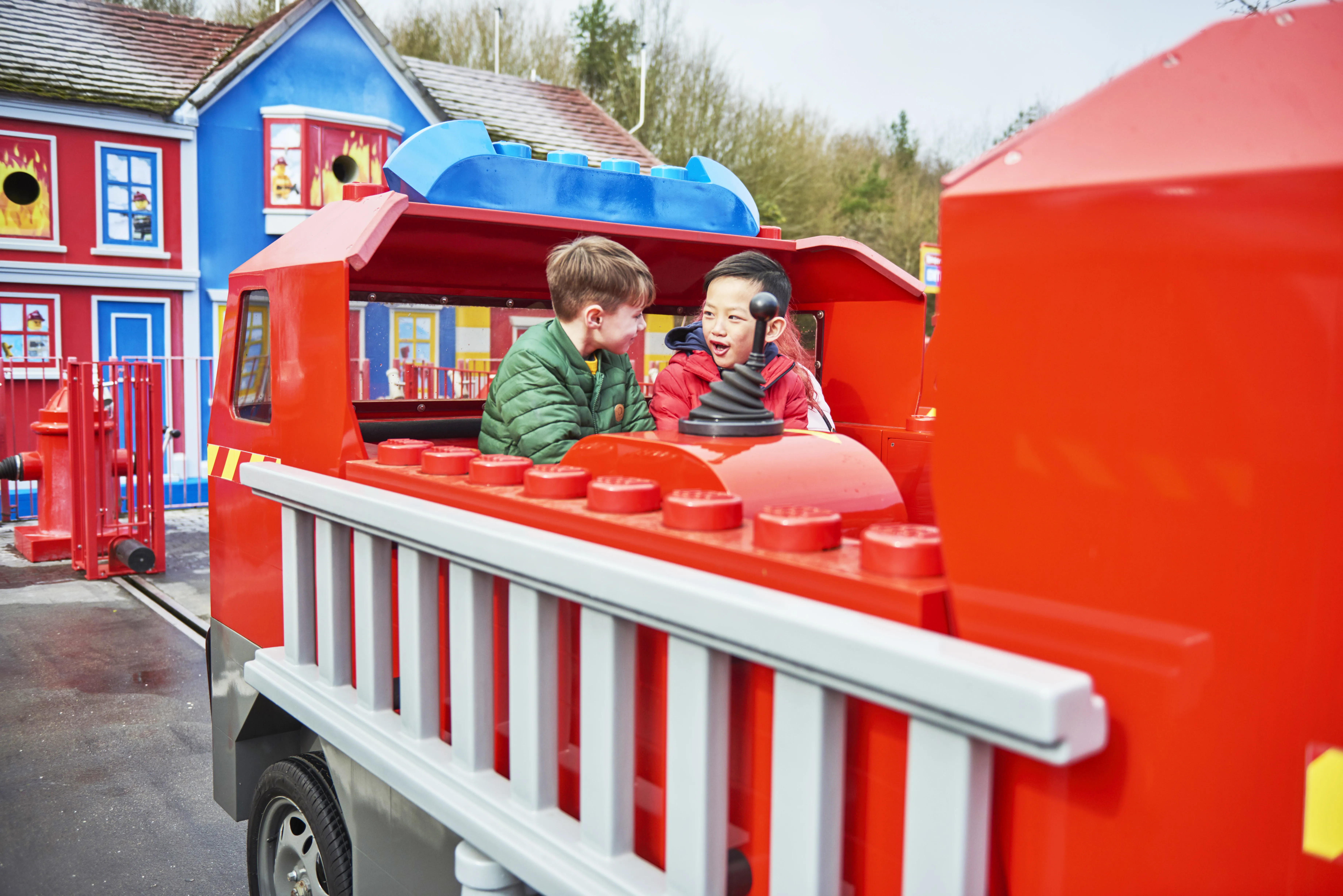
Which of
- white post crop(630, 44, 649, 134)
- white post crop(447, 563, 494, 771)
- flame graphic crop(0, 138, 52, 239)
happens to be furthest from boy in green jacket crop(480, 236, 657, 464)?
white post crop(630, 44, 649, 134)

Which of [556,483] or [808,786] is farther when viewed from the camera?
[556,483]

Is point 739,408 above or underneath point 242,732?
above

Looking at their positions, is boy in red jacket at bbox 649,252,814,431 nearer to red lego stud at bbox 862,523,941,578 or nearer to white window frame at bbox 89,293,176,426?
red lego stud at bbox 862,523,941,578

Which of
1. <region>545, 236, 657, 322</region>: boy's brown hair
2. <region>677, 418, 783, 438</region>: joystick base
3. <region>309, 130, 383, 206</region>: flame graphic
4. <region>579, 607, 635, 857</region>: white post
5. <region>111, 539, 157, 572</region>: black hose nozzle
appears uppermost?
<region>309, 130, 383, 206</region>: flame graphic

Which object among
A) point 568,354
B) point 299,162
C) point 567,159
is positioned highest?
point 299,162

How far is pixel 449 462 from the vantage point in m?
1.72

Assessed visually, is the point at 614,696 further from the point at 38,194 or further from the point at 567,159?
the point at 38,194

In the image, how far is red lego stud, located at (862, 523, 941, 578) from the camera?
39.8 inches

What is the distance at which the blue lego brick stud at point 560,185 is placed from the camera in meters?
2.29

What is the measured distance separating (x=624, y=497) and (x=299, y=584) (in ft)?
2.75

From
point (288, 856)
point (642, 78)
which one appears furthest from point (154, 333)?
point (288, 856)

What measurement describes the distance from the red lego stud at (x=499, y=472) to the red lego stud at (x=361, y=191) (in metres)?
0.94

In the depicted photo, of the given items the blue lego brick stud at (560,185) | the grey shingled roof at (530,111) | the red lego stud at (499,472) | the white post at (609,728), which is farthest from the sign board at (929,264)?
the white post at (609,728)

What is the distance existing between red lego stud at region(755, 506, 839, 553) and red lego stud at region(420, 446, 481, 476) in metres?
0.70
